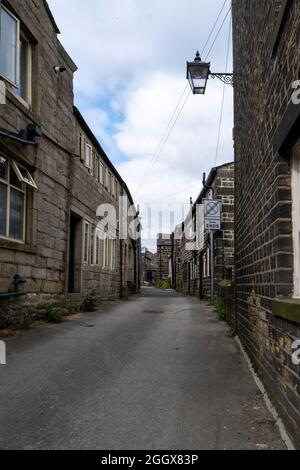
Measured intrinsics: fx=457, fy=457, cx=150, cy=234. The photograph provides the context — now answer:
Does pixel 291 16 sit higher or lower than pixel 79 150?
lower

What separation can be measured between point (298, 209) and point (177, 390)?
8.07 feet

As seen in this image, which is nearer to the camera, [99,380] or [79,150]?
[99,380]

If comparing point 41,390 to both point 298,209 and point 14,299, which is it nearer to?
point 298,209

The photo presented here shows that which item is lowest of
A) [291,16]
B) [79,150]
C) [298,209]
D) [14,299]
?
[14,299]

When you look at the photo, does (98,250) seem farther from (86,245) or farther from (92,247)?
(86,245)

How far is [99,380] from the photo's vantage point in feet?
17.6

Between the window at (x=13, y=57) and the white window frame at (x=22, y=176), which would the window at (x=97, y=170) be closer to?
the window at (x=13, y=57)

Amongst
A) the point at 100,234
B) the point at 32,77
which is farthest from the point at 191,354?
the point at 100,234

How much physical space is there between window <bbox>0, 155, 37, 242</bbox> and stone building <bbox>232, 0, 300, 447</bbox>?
4404 millimetres

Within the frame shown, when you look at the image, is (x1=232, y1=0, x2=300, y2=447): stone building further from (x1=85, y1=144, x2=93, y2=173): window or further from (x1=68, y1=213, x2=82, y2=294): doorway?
(x1=85, y1=144, x2=93, y2=173): window

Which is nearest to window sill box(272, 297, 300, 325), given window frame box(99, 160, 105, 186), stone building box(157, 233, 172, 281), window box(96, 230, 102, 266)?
window box(96, 230, 102, 266)

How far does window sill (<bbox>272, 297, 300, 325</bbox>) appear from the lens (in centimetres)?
324

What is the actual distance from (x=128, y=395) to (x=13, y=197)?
506 cm
